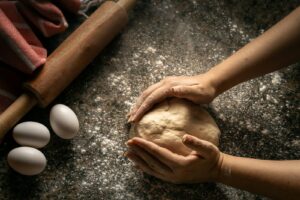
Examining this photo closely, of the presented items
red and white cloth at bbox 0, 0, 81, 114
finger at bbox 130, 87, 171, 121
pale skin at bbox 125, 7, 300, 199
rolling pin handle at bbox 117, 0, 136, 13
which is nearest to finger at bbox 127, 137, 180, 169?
pale skin at bbox 125, 7, 300, 199

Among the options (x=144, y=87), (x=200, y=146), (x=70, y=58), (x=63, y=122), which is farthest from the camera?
(x=144, y=87)

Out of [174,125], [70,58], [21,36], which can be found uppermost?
[21,36]

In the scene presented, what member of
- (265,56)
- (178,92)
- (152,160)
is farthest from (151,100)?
(265,56)

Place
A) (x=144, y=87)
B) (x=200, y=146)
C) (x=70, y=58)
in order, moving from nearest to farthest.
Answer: (x=200, y=146) → (x=70, y=58) → (x=144, y=87)

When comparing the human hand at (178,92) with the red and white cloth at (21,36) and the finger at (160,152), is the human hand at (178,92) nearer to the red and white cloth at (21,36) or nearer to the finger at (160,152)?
the finger at (160,152)

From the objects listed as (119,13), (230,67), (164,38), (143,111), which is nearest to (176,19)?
(164,38)

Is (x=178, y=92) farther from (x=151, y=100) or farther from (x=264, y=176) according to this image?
(x=264, y=176)

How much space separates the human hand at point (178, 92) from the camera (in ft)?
3.78

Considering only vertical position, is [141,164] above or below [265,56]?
below

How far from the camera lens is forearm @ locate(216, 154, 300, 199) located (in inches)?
41.9

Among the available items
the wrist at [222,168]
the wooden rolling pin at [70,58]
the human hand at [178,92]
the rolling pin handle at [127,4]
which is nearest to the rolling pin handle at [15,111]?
the wooden rolling pin at [70,58]

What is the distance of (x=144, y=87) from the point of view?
1.37 meters

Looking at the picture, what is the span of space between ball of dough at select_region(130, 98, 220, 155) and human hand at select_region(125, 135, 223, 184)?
0.05m

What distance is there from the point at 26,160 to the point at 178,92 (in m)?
0.48
